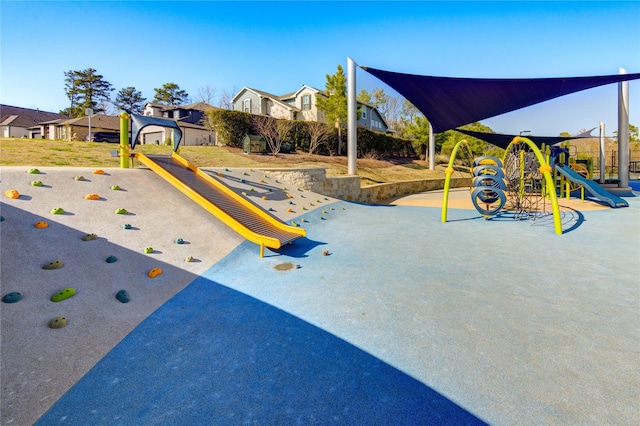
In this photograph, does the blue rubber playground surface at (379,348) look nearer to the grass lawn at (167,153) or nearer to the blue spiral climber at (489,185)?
the blue spiral climber at (489,185)

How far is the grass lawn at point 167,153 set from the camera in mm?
9016

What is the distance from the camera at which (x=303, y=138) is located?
22.4 meters

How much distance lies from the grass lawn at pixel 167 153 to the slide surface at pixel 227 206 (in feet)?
11.8

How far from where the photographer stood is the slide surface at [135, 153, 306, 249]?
5.36 m

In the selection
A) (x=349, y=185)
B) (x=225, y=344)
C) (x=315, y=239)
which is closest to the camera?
(x=225, y=344)

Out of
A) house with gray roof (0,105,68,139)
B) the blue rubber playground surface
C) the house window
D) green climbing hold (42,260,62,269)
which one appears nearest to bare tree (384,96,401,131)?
the house window

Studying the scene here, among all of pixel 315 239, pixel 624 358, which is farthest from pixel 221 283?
pixel 624 358

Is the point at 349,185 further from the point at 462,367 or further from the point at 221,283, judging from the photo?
the point at 462,367

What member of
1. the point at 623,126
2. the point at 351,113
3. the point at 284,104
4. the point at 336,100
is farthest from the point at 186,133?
the point at 623,126

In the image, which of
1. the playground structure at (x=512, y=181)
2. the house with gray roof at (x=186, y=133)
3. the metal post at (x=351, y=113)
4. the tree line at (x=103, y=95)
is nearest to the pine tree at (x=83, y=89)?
the tree line at (x=103, y=95)

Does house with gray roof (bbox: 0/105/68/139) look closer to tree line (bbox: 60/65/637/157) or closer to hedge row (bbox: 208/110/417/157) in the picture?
tree line (bbox: 60/65/637/157)

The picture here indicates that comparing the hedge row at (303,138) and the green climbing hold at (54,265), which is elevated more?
the hedge row at (303,138)

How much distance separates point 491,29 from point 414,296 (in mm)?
12787

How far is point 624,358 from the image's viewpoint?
2.38 m
